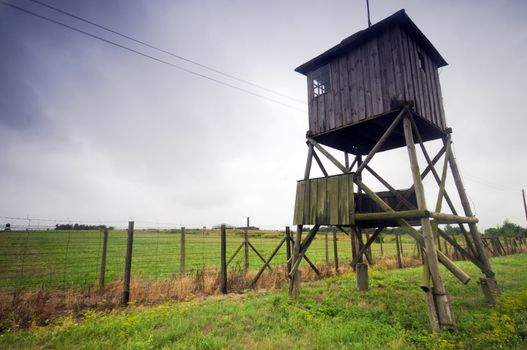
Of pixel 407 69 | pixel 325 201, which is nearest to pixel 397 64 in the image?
pixel 407 69

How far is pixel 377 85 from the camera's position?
838 centimetres

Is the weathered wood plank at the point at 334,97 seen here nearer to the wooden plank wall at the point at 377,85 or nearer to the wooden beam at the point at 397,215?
the wooden plank wall at the point at 377,85

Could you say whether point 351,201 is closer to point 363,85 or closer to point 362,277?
point 362,277

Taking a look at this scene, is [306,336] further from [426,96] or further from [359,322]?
[426,96]

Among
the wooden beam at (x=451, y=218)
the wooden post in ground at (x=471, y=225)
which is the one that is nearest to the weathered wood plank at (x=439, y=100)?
the wooden post in ground at (x=471, y=225)

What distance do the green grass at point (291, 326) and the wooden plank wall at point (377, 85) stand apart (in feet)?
17.8

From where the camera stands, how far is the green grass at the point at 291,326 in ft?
15.8

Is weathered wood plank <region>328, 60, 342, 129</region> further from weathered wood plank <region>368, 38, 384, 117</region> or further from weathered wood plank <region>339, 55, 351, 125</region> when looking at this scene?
weathered wood plank <region>368, 38, 384, 117</region>

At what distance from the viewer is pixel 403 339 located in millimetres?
4980

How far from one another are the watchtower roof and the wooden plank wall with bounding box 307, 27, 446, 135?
0.18m

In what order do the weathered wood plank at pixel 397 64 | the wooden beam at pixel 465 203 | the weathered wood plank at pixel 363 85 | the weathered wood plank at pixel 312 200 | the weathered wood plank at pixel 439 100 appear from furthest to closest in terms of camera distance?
the weathered wood plank at pixel 439 100 < the weathered wood plank at pixel 312 200 < the weathered wood plank at pixel 363 85 < the wooden beam at pixel 465 203 < the weathered wood plank at pixel 397 64

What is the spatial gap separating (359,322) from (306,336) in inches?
57.9

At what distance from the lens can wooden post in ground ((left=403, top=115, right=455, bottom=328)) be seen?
556 centimetres

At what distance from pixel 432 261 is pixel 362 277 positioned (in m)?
3.72
